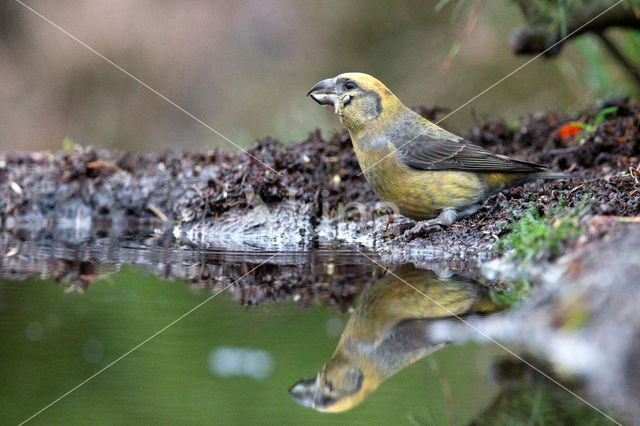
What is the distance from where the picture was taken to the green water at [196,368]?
2.55 metres

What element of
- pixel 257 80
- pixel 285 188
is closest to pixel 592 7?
pixel 285 188

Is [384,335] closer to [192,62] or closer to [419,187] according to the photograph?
[419,187]

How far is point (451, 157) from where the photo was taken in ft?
19.8

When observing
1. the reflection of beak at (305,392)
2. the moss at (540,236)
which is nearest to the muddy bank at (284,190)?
the moss at (540,236)

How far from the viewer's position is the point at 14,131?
13656mm

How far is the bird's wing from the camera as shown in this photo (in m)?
5.83

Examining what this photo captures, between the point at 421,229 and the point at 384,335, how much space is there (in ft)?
8.46

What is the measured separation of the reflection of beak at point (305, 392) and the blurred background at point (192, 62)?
9.81 metres

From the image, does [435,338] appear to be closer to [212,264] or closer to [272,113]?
[212,264]

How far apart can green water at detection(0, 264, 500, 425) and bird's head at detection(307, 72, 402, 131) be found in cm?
263

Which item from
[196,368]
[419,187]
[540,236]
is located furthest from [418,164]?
[196,368]

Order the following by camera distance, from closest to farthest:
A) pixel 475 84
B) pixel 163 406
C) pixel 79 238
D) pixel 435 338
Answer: pixel 163 406
pixel 435 338
pixel 79 238
pixel 475 84

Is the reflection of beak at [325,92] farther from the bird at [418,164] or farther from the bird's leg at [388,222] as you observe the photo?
the bird's leg at [388,222]

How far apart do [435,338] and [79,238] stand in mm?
4049
